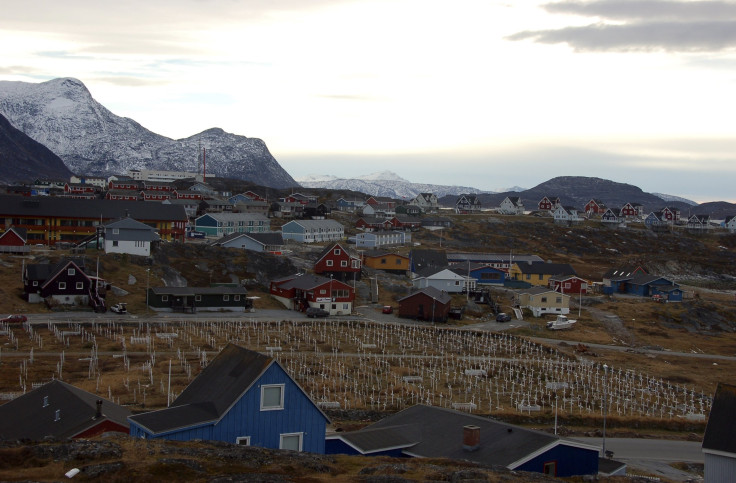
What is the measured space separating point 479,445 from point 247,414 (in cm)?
721

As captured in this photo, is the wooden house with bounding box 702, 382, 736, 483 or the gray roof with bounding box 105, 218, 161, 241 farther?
the gray roof with bounding box 105, 218, 161, 241

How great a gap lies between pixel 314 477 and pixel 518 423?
71.6ft

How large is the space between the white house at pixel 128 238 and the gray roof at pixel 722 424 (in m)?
56.4

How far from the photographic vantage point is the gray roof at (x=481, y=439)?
2105 cm

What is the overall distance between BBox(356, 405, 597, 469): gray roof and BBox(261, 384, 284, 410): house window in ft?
16.0

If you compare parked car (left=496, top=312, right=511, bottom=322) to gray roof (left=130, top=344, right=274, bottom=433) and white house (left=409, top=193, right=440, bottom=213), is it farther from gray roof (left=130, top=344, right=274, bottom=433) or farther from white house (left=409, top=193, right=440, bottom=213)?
white house (left=409, top=193, right=440, bottom=213)

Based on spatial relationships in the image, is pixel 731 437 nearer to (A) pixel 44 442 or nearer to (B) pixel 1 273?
(A) pixel 44 442

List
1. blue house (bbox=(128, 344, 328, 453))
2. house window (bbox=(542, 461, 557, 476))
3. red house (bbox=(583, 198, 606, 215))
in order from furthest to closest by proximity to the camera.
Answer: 1. red house (bbox=(583, 198, 606, 215))
2. house window (bbox=(542, 461, 557, 476))
3. blue house (bbox=(128, 344, 328, 453))

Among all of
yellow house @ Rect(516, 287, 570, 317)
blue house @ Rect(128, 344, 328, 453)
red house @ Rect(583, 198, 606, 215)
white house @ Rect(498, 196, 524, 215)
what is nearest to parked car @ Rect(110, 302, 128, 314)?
blue house @ Rect(128, 344, 328, 453)

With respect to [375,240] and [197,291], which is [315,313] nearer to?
[197,291]

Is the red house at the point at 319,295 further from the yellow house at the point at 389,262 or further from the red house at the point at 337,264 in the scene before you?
the yellow house at the point at 389,262

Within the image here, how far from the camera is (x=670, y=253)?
128000 millimetres

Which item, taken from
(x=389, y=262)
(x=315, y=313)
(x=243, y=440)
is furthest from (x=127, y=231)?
(x=243, y=440)

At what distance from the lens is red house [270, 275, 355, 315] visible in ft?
207
